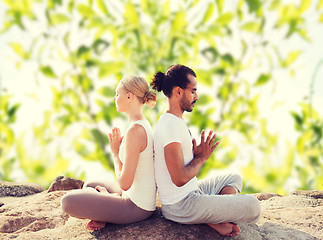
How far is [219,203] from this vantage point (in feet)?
6.06

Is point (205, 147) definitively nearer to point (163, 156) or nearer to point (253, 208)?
point (163, 156)

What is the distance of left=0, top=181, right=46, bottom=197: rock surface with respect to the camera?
3.13 meters

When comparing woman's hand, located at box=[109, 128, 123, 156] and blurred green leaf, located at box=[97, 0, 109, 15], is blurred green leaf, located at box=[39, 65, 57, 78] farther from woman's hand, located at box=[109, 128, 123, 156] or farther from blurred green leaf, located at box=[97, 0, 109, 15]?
woman's hand, located at box=[109, 128, 123, 156]

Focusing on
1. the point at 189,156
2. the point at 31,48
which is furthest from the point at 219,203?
the point at 31,48

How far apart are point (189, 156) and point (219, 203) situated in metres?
0.29

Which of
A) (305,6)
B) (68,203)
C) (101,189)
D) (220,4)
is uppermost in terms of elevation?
(305,6)

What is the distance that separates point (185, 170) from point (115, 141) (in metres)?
0.47

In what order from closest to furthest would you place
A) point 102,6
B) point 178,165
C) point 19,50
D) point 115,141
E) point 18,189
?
point 178,165, point 115,141, point 18,189, point 102,6, point 19,50

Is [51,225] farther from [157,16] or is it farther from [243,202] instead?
[157,16]

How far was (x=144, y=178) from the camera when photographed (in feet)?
6.30

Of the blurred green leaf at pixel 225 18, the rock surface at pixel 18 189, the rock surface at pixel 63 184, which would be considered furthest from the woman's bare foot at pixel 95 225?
the blurred green leaf at pixel 225 18

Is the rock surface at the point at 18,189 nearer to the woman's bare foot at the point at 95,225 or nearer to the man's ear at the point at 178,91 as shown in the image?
the woman's bare foot at the point at 95,225

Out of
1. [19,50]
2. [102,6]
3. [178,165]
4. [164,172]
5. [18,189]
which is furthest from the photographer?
[19,50]

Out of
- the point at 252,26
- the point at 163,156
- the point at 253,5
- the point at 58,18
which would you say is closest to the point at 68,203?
the point at 163,156
